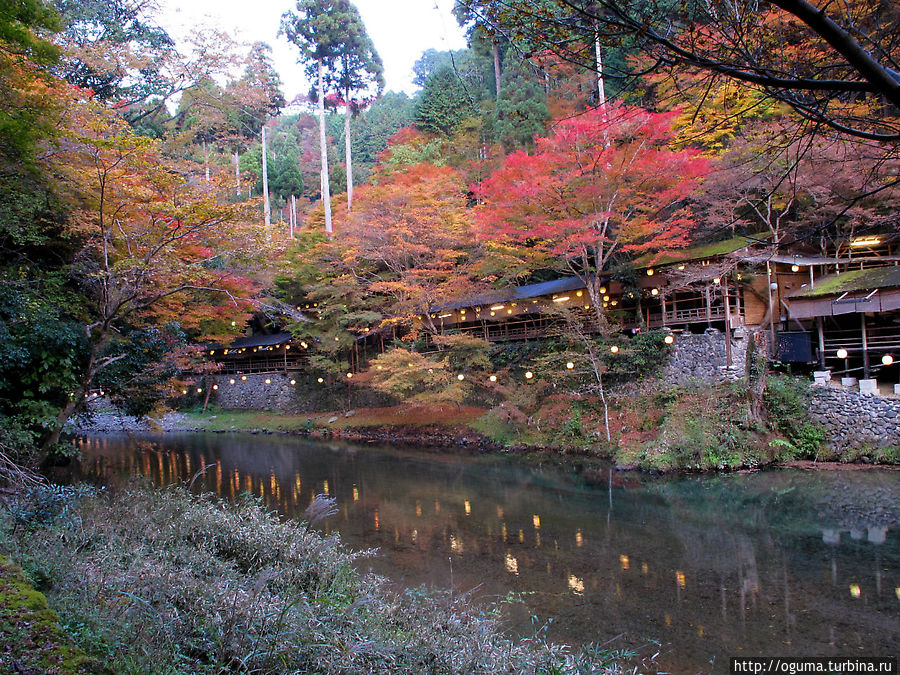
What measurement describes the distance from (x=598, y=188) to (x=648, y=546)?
855 cm

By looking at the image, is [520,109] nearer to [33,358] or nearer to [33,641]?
[33,358]

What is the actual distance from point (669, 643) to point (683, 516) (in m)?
3.93

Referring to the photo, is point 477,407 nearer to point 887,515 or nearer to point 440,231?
point 440,231

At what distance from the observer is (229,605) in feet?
9.89

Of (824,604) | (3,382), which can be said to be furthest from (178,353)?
(824,604)

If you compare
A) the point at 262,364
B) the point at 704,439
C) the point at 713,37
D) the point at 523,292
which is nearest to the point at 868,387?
the point at 704,439

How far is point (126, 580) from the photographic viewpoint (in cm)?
316

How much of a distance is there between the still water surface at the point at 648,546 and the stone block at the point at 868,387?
5.77 feet

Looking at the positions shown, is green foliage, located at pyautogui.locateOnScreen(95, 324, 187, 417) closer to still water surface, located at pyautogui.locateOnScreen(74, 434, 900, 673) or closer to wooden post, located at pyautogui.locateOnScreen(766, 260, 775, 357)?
still water surface, located at pyautogui.locateOnScreen(74, 434, 900, 673)

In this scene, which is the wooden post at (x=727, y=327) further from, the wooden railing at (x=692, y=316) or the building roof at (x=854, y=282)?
the building roof at (x=854, y=282)

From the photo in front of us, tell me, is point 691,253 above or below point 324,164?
below

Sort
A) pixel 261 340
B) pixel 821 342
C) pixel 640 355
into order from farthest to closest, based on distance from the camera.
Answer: pixel 261 340 < pixel 640 355 < pixel 821 342

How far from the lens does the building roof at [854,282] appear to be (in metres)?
10.5

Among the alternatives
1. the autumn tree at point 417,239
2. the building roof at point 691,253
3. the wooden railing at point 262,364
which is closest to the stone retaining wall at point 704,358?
the building roof at point 691,253
